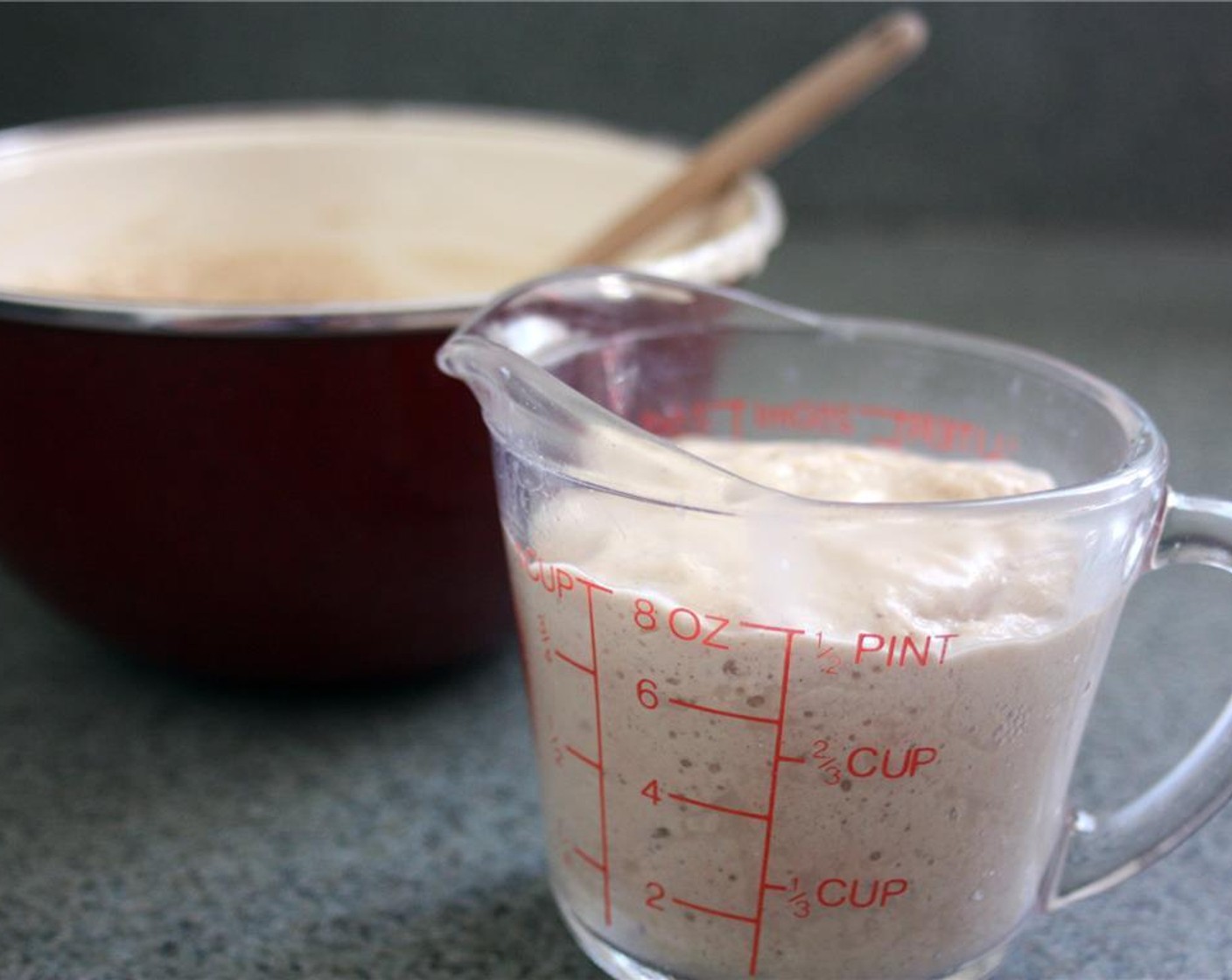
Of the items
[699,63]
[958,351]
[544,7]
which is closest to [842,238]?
[699,63]

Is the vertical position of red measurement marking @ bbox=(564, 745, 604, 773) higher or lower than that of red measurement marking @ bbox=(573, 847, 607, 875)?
higher

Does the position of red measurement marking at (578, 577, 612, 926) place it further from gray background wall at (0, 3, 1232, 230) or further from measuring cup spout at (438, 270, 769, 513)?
gray background wall at (0, 3, 1232, 230)

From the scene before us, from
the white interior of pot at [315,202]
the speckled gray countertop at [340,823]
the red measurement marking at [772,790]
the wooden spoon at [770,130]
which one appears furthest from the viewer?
the white interior of pot at [315,202]

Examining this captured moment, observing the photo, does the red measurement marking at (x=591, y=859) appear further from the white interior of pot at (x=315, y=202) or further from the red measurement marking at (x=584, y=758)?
the white interior of pot at (x=315, y=202)

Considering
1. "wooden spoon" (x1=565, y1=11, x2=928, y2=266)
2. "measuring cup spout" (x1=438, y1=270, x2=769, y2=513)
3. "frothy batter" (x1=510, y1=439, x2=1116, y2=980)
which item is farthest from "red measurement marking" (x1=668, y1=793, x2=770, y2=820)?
"wooden spoon" (x1=565, y1=11, x2=928, y2=266)

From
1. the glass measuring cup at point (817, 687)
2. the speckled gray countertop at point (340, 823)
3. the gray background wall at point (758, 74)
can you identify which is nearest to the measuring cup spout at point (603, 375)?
the glass measuring cup at point (817, 687)

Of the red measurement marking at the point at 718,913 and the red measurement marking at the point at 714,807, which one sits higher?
the red measurement marking at the point at 714,807

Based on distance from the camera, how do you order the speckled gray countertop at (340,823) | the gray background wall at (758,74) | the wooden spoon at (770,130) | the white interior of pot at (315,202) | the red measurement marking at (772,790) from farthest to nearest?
the gray background wall at (758,74)
the white interior of pot at (315,202)
the wooden spoon at (770,130)
the speckled gray countertop at (340,823)
the red measurement marking at (772,790)

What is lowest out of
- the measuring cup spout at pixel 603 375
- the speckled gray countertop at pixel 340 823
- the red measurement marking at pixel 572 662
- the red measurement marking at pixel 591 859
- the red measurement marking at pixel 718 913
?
the speckled gray countertop at pixel 340 823
